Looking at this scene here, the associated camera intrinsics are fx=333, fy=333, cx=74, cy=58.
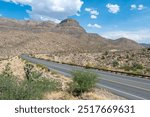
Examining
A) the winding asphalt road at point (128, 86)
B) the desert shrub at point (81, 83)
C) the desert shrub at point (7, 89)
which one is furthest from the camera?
the winding asphalt road at point (128, 86)

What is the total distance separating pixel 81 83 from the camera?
1780cm

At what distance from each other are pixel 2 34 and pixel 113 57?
114 meters

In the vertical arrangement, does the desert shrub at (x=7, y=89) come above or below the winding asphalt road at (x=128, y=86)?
above

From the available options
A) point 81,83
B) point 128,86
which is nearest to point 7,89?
point 81,83

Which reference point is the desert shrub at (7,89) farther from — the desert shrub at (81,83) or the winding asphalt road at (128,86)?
the winding asphalt road at (128,86)

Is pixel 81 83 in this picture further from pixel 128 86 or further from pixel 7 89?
pixel 128 86

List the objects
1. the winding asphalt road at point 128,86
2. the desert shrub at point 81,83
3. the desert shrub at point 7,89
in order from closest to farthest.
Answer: the desert shrub at point 7,89 → the desert shrub at point 81,83 → the winding asphalt road at point 128,86

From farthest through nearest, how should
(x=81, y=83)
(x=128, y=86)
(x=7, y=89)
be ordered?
(x=128, y=86) → (x=81, y=83) → (x=7, y=89)

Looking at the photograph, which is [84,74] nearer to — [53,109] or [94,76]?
[94,76]

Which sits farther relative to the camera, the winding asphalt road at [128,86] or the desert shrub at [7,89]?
the winding asphalt road at [128,86]

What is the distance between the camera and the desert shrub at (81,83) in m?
17.2

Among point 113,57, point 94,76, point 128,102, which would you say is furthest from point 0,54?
point 128,102

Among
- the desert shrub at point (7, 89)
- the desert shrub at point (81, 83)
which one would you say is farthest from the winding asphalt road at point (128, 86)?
the desert shrub at point (7, 89)

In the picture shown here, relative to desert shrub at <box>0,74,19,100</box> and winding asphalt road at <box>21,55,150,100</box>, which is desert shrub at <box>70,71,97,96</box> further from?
desert shrub at <box>0,74,19,100</box>
